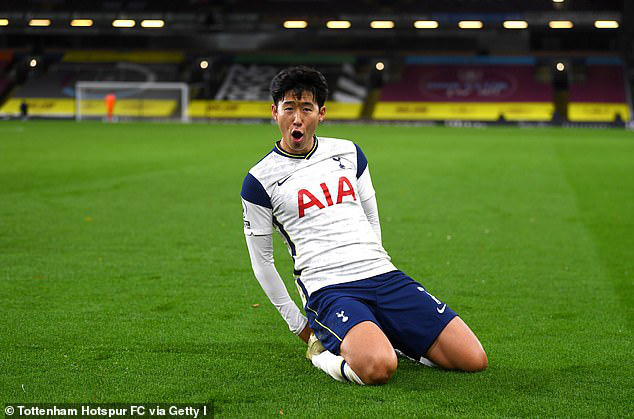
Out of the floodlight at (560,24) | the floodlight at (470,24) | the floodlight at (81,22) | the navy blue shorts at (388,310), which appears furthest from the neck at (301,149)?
the floodlight at (81,22)

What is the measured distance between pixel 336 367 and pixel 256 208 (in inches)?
42.4

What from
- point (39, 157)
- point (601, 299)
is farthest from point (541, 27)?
point (601, 299)

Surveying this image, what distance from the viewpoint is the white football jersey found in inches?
197

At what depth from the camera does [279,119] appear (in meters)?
5.04

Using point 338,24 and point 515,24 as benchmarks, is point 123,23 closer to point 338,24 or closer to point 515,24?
point 338,24

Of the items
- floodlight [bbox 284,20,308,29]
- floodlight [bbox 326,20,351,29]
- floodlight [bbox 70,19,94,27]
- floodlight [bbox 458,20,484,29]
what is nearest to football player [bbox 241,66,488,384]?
floodlight [bbox 458,20,484,29]

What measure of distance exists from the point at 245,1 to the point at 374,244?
50940mm

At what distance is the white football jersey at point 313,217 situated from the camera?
4.99m

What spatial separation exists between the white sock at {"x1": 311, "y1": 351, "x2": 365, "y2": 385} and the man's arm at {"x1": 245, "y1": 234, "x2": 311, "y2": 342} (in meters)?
0.37

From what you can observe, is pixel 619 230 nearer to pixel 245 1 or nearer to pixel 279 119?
pixel 279 119

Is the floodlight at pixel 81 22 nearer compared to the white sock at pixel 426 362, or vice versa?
the white sock at pixel 426 362

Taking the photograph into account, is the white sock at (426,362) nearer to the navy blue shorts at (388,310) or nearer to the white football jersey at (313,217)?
the navy blue shorts at (388,310)

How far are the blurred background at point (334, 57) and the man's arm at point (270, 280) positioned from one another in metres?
41.8

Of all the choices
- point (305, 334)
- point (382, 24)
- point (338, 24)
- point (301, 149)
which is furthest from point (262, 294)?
point (338, 24)
